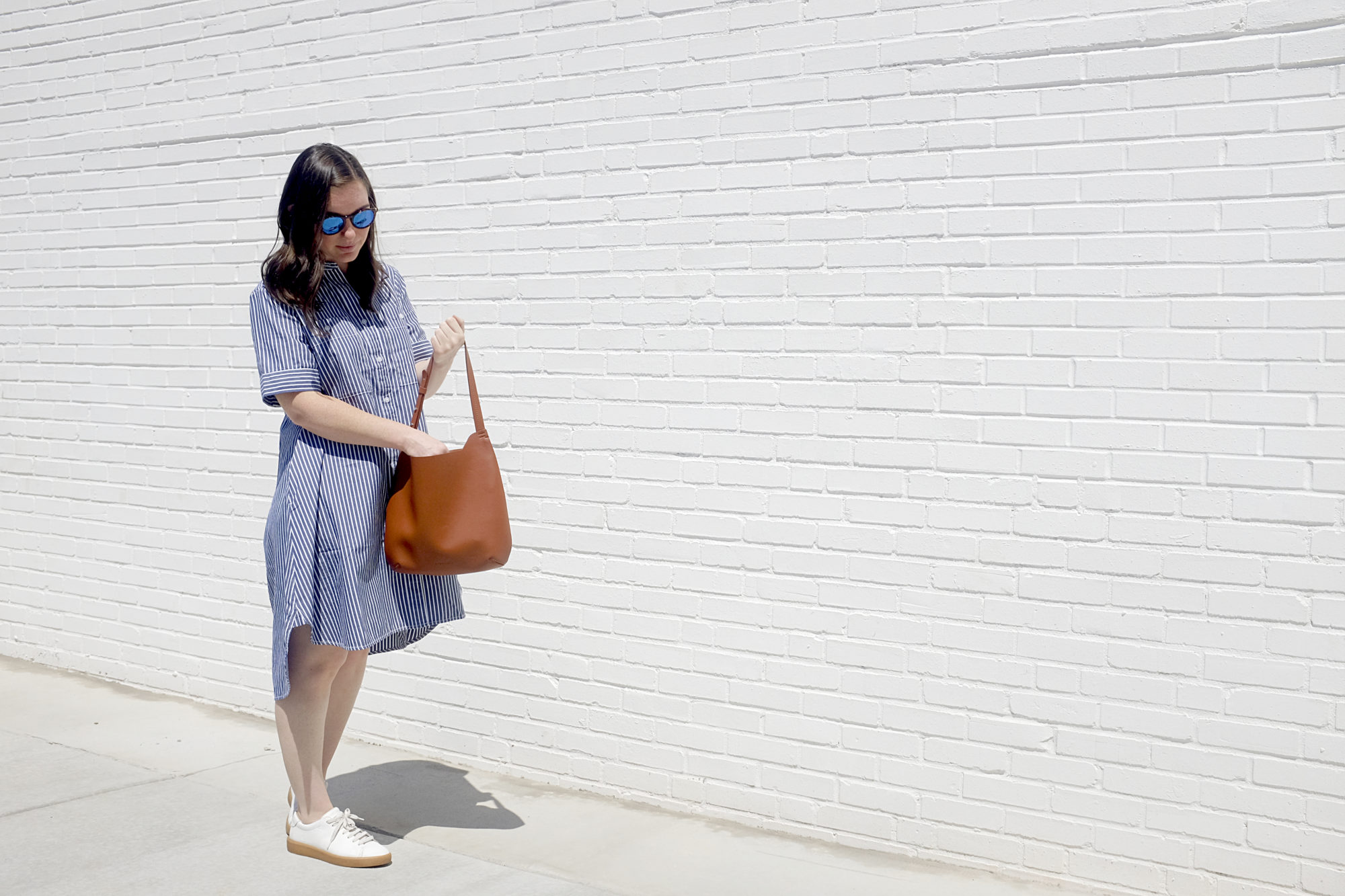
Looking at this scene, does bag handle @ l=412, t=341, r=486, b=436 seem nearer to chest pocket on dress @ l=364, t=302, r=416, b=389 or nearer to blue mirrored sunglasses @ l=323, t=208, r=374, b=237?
chest pocket on dress @ l=364, t=302, r=416, b=389

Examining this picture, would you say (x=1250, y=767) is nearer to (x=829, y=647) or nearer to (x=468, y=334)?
(x=829, y=647)

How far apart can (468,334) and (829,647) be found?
162 centimetres

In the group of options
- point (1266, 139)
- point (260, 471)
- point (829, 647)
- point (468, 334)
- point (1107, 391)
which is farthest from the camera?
point (260, 471)

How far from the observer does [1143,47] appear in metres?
3.01

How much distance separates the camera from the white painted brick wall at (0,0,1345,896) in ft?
9.62

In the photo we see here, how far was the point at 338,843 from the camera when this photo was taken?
3.23 metres

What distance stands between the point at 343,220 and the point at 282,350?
0.36 m

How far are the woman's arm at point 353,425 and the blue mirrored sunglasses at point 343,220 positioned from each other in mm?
413

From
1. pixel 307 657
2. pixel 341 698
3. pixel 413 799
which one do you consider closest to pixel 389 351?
pixel 307 657

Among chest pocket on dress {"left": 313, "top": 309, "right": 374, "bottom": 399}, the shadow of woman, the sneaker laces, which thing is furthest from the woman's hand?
the shadow of woman

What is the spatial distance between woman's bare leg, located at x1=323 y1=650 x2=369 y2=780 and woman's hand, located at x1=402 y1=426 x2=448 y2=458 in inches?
25.7

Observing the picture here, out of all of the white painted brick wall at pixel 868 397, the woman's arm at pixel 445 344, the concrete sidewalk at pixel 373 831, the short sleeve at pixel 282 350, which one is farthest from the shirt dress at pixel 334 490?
the white painted brick wall at pixel 868 397

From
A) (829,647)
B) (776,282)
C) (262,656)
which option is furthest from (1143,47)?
(262,656)

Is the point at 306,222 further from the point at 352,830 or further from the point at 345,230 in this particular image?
the point at 352,830
